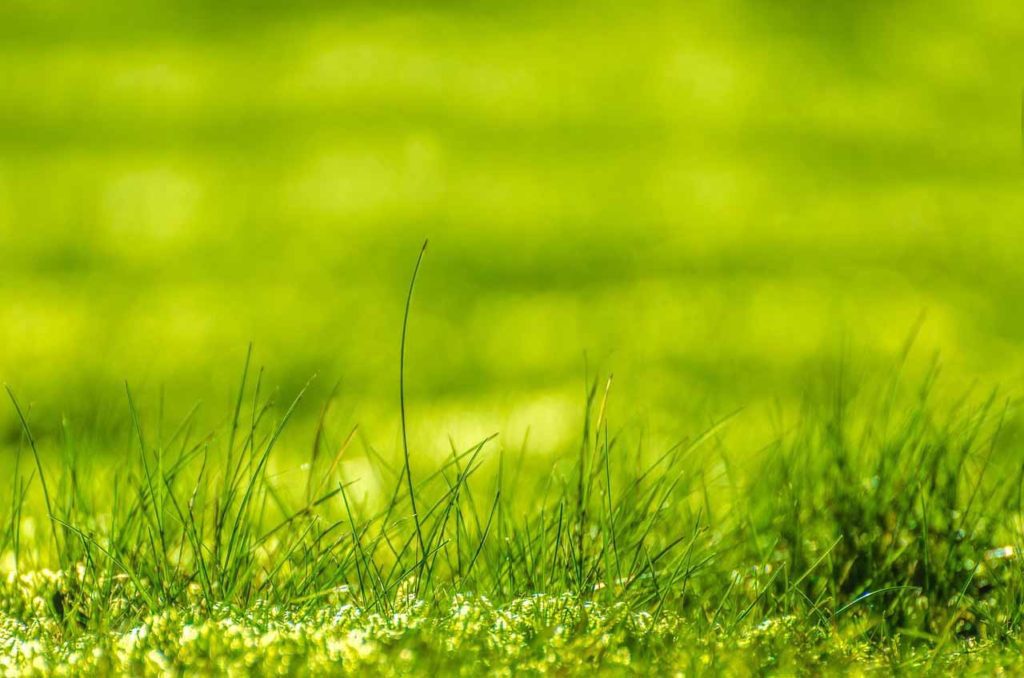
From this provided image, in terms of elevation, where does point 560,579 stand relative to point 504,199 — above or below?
above

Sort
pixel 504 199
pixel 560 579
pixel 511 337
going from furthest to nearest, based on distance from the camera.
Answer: pixel 504 199
pixel 511 337
pixel 560 579

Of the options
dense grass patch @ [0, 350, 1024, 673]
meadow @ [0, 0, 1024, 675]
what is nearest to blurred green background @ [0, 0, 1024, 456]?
meadow @ [0, 0, 1024, 675]

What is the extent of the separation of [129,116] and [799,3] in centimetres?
597

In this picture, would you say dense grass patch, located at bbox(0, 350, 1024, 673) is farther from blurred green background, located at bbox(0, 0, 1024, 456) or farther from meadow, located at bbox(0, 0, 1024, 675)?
blurred green background, located at bbox(0, 0, 1024, 456)

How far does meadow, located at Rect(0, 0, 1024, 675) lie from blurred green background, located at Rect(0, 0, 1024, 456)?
1.4 inches

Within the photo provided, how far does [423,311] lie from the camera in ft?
21.6

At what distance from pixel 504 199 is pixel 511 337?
2.05 metres

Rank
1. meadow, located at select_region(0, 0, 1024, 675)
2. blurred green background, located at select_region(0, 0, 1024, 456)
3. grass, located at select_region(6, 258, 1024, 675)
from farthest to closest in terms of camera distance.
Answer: blurred green background, located at select_region(0, 0, 1024, 456) < meadow, located at select_region(0, 0, 1024, 675) < grass, located at select_region(6, 258, 1024, 675)

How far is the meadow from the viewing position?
2.13m

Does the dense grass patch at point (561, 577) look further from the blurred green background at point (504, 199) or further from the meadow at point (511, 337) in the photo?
the blurred green background at point (504, 199)

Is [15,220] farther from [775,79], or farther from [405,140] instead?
[775,79]

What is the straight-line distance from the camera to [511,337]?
20.4ft

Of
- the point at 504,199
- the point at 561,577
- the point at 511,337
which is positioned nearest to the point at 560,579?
the point at 561,577

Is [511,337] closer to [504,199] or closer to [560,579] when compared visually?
[504,199]
